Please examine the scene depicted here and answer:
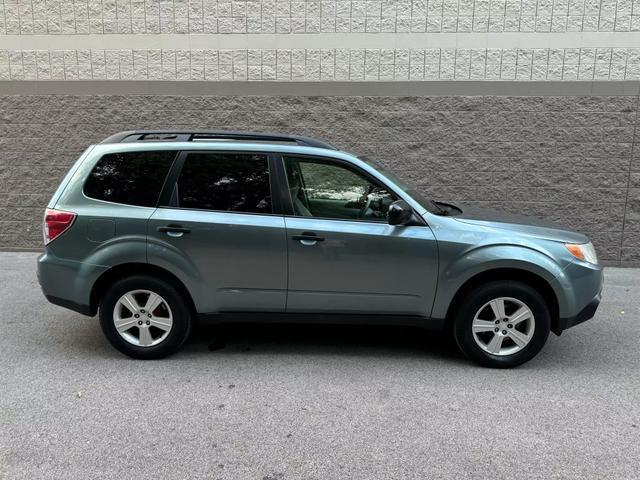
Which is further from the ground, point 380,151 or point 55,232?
point 380,151

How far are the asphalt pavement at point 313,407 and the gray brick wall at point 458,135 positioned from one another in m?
3.19

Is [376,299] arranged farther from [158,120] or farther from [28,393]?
[158,120]

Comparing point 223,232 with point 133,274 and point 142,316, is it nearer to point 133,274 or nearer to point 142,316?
point 133,274

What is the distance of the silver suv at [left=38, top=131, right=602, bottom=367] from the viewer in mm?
4211

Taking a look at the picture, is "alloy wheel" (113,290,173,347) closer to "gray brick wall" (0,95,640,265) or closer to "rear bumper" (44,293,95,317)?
"rear bumper" (44,293,95,317)

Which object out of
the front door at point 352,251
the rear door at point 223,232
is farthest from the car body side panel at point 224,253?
the front door at point 352,251

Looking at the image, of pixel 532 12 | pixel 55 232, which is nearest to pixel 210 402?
pixel 55 232

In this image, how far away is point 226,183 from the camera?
4387 millimetres

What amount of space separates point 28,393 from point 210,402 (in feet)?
4.44

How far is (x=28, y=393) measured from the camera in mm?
3846

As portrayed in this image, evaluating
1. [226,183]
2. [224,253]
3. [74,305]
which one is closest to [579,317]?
[224,253]

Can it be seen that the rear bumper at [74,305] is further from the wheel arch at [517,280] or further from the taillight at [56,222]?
the wheel arch at [517,280]

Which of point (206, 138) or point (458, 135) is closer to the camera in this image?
point (206, 138)

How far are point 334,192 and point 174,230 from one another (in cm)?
→ 135
